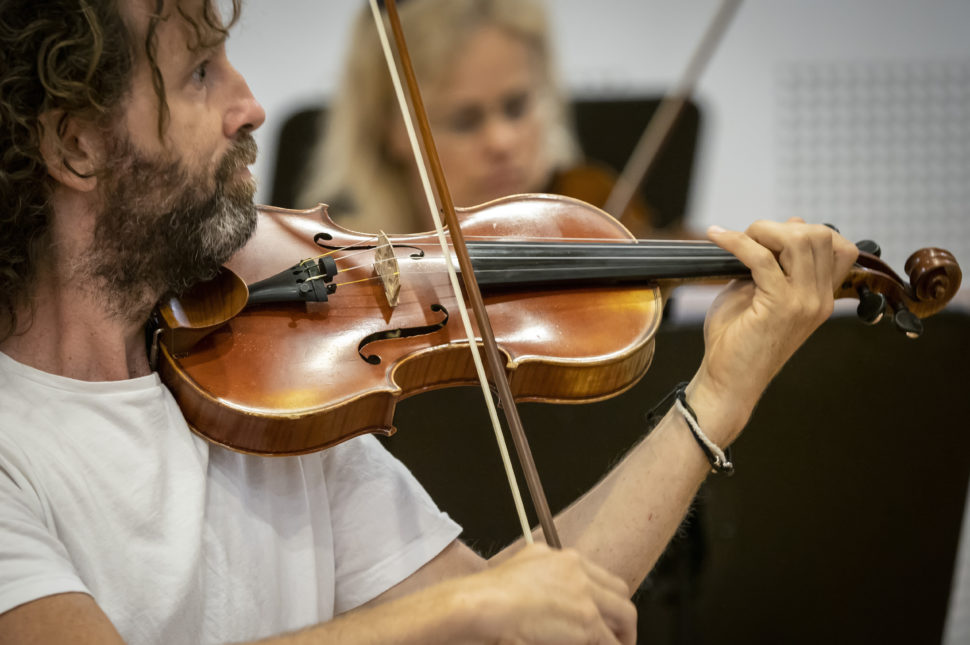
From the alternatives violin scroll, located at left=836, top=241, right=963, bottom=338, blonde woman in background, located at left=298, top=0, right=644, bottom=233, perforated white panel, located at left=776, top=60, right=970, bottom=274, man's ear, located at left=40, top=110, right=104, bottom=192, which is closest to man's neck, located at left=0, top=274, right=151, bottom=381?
man's ear, located at left=40, top=110, right=104, bottom=192

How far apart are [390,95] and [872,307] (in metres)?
1.50

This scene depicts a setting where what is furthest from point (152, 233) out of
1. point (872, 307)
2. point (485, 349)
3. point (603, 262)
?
point (872, 307)

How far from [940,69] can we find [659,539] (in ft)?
9.45

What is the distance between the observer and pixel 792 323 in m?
1.07

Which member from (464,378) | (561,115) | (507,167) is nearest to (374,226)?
(507,167)

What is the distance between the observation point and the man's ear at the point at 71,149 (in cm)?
95

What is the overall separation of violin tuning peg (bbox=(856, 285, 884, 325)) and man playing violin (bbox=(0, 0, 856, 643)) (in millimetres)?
61

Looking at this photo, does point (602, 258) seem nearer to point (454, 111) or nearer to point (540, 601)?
point (540, 601)

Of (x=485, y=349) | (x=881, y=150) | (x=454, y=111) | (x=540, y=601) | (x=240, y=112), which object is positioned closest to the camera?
(x=540, y=601)

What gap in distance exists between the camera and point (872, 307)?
112cm

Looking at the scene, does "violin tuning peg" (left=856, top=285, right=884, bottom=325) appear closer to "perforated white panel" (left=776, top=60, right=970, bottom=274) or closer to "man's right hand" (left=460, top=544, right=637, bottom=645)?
"man's right hand" (left=460, top=544, right=637, bottom=645)

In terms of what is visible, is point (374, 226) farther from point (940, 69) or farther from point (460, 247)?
point (940, 69)

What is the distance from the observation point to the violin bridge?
3.49ft

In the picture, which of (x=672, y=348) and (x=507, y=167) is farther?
(x=507, y=167)
